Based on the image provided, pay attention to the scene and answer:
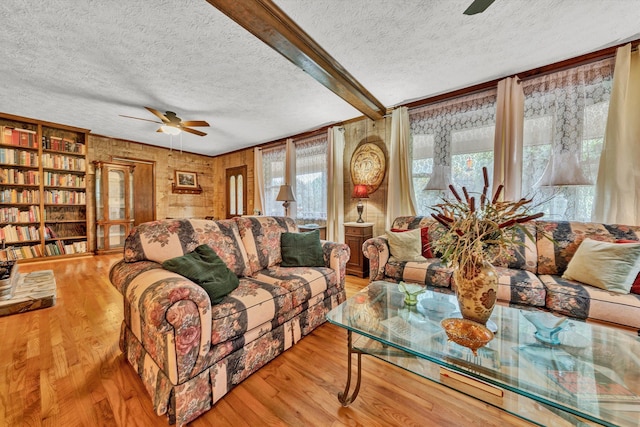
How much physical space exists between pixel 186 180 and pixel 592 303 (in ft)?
22.9

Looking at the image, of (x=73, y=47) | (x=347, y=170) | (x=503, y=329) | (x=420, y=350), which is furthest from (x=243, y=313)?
(x=347, y=170)

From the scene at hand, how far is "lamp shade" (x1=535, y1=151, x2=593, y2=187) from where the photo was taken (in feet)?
6.87

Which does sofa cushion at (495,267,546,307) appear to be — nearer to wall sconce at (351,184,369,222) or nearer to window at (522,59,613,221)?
window at (522,59,613,221)

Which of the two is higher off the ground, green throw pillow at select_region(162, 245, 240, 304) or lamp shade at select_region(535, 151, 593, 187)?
lamp shade at select_region(535, 151, 593, 187)

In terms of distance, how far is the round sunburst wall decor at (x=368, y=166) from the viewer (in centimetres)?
372

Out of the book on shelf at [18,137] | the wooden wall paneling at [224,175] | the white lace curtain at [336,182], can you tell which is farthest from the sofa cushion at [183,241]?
the book on shelf at [18,137]

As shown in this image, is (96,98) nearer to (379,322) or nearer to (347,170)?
(347,170)

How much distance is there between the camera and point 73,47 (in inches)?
84.1

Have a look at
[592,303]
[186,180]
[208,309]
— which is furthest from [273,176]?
[592,303]

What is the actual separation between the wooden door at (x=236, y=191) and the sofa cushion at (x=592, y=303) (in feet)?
18.0

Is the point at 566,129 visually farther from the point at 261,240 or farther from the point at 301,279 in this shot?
the point at 261,240

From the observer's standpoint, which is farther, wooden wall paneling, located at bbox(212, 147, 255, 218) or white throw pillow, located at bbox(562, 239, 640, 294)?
wooden wall paneling, located at bbox(212, 147, 255, 218)

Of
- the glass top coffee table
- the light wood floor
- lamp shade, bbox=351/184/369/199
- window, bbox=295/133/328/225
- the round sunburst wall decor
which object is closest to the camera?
the glass top coffee table

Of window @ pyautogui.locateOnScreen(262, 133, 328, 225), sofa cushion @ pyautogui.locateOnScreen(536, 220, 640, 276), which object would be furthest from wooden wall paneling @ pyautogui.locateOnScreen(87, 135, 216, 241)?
sofa cushion @ pyautogui.locateOnScreen(536, 220, 640, 276)
